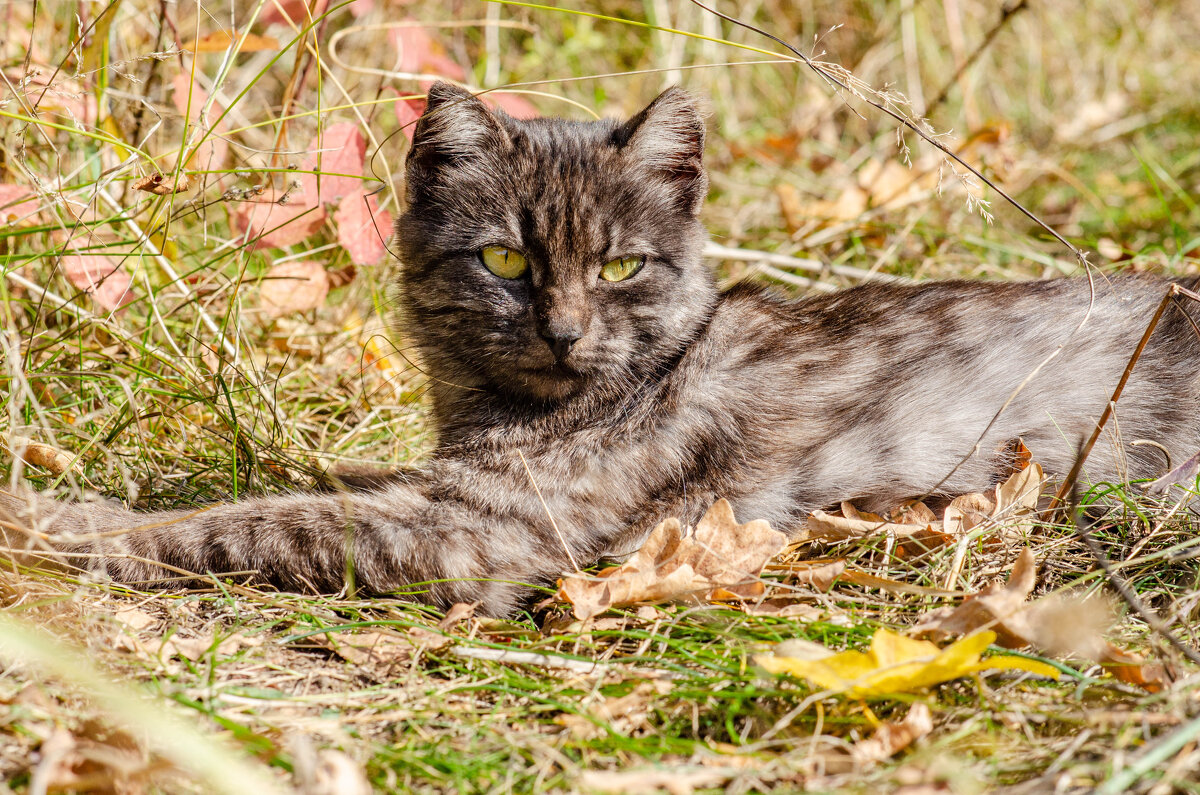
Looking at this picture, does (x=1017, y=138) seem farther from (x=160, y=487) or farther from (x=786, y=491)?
(x=160, y=487)

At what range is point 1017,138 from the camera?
6203 millimetres

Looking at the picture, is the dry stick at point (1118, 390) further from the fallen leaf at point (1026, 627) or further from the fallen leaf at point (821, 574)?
the fallen leaf at point (821, 574)

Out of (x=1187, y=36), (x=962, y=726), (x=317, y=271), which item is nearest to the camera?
(x=962, y=726)

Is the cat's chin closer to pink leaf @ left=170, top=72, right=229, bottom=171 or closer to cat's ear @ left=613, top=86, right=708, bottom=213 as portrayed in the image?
cat's ear @ left=613, top=86, right=708, bottom=213

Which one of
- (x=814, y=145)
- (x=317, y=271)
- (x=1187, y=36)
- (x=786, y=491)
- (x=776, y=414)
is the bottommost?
(x=786, y=491)

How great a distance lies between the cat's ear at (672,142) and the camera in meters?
2.75

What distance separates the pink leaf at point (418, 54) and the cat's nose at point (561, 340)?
192 cm

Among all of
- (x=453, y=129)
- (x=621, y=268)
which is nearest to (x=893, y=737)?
(x=621, y=268)

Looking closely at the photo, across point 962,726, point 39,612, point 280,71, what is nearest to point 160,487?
point 39,612

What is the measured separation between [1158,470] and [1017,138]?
13.4 feet

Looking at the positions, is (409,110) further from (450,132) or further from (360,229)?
(450,132)

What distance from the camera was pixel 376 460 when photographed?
3428 mm

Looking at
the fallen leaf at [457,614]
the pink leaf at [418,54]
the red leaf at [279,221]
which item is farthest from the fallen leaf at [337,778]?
the pink leaf at [418,54]

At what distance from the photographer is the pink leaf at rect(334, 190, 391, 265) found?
330 centimetres
